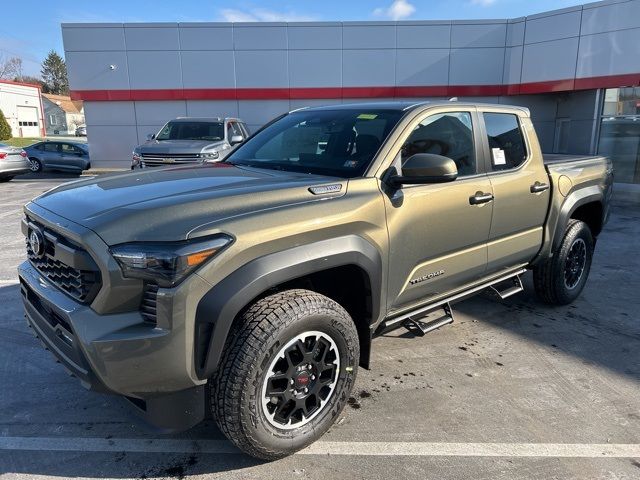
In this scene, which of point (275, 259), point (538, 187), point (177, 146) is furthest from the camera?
point (177, 146)

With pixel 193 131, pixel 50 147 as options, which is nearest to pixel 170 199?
pixel 193 131

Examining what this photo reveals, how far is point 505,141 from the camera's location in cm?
410

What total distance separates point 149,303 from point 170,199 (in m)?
0.57

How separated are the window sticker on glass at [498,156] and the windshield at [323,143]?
1.01 meters

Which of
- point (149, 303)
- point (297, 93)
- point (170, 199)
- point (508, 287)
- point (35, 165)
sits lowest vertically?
point (35, 165)

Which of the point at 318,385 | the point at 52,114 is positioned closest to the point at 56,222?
the point at 318,385

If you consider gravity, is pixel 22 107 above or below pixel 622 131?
above

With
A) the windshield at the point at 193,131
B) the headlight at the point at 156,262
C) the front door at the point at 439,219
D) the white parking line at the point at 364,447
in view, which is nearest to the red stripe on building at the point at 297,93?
the windshield at the point at 193,131

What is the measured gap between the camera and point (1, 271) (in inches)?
235

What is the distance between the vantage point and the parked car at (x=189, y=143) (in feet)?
34.7

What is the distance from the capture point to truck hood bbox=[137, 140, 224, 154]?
10602 mm

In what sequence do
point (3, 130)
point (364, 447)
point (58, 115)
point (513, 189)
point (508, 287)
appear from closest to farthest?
point (364, 447) → point (513, 189) → point (508, 287) → point (3, 130) → point (58, 115)

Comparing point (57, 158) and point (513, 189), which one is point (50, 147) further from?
point (513, 189)

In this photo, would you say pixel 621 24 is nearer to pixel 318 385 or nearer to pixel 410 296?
pixel 410 296
